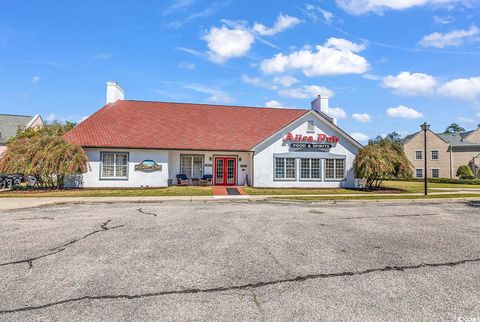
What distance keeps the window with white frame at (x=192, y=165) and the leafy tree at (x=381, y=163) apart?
42.2 ft

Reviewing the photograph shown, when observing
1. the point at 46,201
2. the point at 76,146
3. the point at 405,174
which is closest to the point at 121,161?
the point at 76,146

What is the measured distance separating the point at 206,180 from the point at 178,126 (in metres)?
6.07

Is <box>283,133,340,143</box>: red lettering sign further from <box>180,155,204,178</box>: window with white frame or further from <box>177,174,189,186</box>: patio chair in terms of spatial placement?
<box>177,174,189,186</box>: patio chair

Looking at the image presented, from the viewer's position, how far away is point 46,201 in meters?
14.7

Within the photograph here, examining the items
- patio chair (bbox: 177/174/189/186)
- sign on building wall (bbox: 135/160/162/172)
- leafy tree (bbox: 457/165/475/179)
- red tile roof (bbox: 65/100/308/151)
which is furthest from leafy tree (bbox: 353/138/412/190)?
leafy tree (bbox: 457/165/475/179)

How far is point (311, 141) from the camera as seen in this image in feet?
77.4

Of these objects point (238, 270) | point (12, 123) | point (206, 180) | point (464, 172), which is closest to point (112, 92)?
point (206, 180)

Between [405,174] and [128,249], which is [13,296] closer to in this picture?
[128,249]

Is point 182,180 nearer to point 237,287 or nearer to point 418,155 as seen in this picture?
point 237,287

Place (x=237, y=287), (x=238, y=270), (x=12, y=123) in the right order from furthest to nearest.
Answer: (x=12, y=123) → (x=238, y=270) → (x=237, y=287)

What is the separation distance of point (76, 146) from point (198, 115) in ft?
37.7

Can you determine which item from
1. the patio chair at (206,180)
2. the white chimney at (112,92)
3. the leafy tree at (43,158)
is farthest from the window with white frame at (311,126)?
the white chimney at (112,92)

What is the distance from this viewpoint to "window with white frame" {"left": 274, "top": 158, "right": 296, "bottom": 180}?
915 inches

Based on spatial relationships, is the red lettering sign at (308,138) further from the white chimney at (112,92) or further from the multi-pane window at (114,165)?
the white chimney at (112,92)
